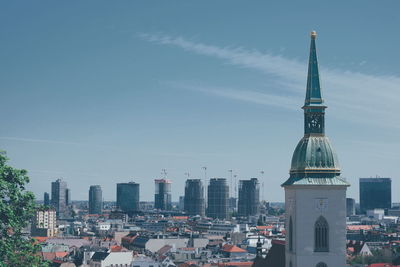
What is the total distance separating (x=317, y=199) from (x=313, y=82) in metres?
10.0

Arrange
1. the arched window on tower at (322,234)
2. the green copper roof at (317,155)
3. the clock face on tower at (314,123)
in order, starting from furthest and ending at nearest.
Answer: the clock face on tower at (314,123)
the arched window on tower at (322,234)
the green copper roof at (317,155)

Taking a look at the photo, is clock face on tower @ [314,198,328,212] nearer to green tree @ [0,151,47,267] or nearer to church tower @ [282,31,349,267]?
church tower @ [282,31,349,267]

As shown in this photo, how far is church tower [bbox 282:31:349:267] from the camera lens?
63.1m

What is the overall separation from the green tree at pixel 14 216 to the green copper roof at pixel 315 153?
26973 mm

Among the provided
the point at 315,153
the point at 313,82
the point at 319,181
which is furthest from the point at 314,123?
the point at 319,181

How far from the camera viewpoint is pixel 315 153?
62.9 metres

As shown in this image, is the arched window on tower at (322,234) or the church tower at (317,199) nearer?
the church tower at (317,199)

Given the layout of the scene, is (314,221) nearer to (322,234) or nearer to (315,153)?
(322,234)

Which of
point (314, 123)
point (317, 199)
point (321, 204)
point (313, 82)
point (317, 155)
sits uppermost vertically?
point (313, 82)

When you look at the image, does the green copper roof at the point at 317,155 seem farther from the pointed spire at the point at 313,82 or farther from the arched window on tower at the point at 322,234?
the arched window on tower at the point at 322,234

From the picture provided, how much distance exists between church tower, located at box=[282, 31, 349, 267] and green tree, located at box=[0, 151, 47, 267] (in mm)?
26455

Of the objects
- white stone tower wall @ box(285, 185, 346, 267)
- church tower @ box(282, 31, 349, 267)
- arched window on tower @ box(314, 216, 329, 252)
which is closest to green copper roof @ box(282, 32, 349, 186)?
church tower @ box(282, 31, 349, 267)

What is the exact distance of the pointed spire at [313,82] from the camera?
63.5 metres

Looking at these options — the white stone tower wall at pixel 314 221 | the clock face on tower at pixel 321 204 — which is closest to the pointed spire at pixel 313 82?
the white stone tower wall at pixel 314 221
